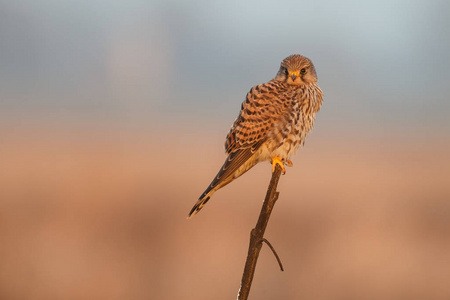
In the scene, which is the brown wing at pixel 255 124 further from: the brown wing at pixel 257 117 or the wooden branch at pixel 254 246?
the wooden branch at pixel 254 246

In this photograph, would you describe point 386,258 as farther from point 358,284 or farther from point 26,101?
point 26,101

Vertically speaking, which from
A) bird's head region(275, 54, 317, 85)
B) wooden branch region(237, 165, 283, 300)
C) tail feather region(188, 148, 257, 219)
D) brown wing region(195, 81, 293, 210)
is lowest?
wooden branch region(237, 165, 283, 300)

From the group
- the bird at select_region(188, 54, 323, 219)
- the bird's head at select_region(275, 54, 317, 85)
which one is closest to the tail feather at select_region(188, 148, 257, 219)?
the bird at select_region(188, 54, 323, 219)

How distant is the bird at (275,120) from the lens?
8.92 feet

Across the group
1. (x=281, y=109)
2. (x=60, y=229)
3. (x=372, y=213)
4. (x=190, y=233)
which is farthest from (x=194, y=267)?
(x=281, y=109)

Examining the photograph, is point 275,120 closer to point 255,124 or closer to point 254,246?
point 255,124

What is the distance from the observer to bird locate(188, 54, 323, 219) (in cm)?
272

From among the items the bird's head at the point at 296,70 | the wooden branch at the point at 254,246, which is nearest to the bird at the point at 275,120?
the bird's head at the point at 296,70

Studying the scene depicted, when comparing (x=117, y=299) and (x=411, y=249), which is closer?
(x=117, y=299)

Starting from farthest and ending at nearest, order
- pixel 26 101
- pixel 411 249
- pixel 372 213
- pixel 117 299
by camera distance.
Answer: pixel 26 101 → pixel 372 213 → pixel 411 249 → pixel 117 299

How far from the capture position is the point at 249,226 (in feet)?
34.0

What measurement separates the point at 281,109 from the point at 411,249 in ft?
24.2

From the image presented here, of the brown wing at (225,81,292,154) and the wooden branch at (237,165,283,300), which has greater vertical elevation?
the brown wing at (225,81,292,154)

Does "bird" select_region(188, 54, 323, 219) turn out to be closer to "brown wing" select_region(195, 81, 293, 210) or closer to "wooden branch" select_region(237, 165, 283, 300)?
"brown wing" select_region(195, 81, 293, 210)
